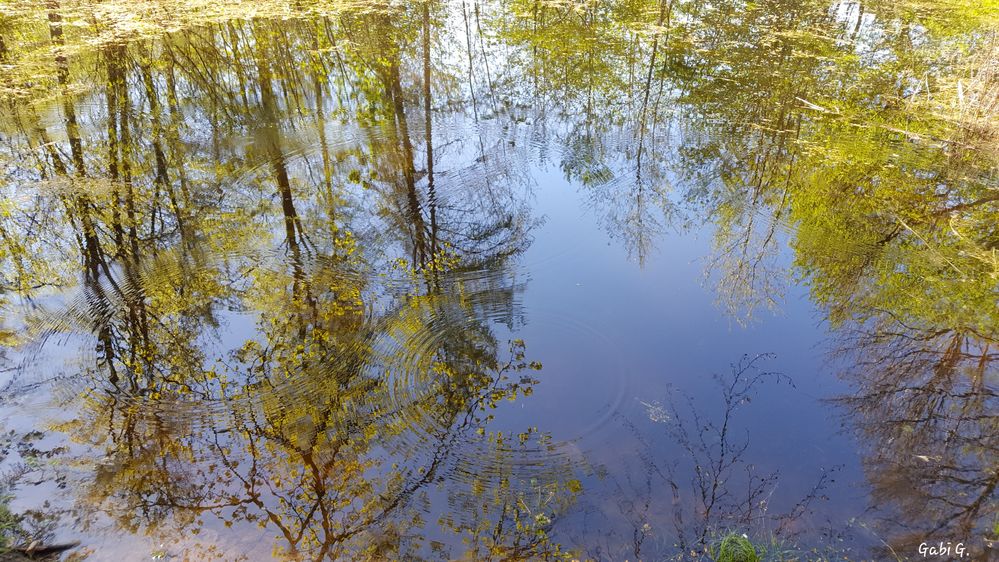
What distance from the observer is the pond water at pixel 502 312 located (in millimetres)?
3086

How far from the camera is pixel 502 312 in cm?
441

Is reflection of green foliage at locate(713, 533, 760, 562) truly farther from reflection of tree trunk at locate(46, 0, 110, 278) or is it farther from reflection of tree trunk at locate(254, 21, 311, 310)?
reflection of tree trunk at locate(46, 0, 110, 278)

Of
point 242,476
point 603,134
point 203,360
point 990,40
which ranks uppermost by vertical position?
point 990,40

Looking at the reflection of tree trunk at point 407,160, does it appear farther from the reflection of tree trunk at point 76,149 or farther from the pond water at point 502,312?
the reflection of tree trunk at point 76,149

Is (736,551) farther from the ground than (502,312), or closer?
closer

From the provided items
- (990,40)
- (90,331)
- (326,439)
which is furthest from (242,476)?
(990,40)

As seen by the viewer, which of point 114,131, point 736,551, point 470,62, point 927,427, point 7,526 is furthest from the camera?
point 470,62

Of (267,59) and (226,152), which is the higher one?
(267,59)

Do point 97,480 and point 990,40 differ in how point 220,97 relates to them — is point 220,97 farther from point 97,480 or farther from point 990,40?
point 990,40

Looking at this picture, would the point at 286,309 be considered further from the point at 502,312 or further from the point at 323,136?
the point at 323,136

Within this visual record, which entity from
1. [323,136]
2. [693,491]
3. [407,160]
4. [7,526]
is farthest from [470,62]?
[7,526]

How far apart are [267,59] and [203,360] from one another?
22.4 feet

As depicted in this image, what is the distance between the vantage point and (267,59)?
30.4 feet

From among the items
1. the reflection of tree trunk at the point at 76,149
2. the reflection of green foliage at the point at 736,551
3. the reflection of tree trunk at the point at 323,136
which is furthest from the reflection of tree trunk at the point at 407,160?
the reflection of green foliage at the point at 736,551
